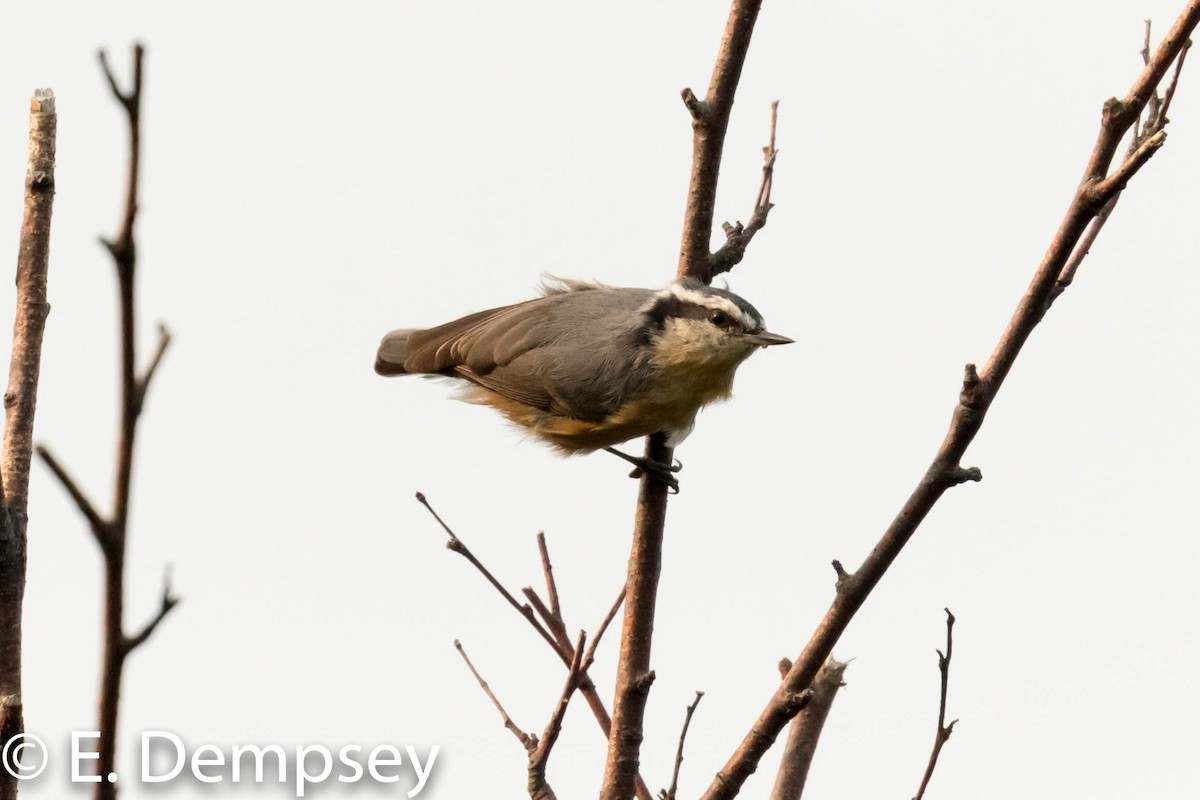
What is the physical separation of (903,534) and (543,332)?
10.7 ft

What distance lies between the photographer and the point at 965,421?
254 cm

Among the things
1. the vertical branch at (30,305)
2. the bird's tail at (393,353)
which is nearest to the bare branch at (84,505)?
the vertical branch at (30,305)

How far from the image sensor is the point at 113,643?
1.21 m

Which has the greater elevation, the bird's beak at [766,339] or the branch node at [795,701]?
the bird's beak at [766,339]

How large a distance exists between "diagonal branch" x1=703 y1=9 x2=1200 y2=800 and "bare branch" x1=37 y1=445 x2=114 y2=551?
66.2 inches

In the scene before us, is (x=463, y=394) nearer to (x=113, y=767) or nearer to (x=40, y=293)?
(x=40, y=293)

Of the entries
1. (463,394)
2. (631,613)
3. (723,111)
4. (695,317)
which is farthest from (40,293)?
(463,394)

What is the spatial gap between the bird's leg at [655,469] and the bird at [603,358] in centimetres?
2

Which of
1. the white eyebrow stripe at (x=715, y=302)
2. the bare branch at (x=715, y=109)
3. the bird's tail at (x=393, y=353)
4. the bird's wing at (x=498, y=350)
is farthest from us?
the bird's tail at (x=393, y=353)

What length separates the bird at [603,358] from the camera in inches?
208

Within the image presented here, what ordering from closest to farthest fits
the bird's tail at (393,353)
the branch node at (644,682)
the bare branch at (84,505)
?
the bare branch at (84,505) < the branch node at (644,682) < the bird's tail at (393,353)

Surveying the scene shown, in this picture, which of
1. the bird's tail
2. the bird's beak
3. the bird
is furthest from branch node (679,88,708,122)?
the bird's tail

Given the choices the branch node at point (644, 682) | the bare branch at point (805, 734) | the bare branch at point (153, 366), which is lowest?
the bare branch at point (805, 734)

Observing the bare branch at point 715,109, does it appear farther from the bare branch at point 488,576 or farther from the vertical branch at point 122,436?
the vertical branch at point 122,436
